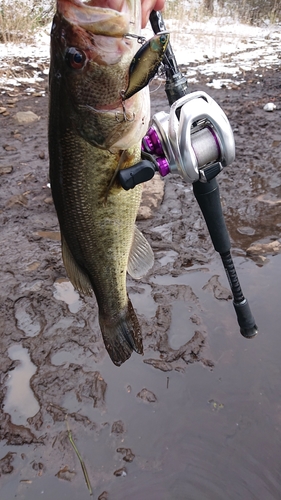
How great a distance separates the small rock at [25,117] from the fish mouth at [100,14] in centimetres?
535

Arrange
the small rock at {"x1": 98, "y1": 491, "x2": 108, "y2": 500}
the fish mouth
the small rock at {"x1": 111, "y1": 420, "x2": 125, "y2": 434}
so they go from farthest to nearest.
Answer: the small rock at {"x1": 111, "y1": 420, "x2": 125, "y2": 434} < the small rock at {"x1": 98, "y1": 491, "x2": 108, "y2": 500} < the fish mouth

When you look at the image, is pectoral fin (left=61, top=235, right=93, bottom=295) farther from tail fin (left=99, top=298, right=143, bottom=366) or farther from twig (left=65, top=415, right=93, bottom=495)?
twig (left=65, top=415, right=93, bottom=495)

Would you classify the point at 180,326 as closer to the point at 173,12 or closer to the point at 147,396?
the point at 147,396

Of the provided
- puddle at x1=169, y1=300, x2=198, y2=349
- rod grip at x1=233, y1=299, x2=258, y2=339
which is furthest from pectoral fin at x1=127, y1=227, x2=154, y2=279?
puddle at x1=169, y1=300, x2=198, y2=349

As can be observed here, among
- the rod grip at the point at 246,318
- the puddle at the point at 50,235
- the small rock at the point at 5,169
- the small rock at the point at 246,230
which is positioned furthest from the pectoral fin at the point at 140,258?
the small rock at the point at 5,169

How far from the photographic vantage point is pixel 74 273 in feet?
5.80

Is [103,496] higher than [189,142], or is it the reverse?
[189,142]

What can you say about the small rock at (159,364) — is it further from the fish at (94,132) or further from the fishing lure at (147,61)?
the fishing lure at (147,61)

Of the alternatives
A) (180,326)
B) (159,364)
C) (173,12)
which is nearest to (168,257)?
(180,326)

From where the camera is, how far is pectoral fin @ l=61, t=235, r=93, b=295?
5.66 feet

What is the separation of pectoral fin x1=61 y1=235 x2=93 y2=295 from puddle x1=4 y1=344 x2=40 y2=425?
98 centimetres

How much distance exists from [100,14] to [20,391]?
209 cm

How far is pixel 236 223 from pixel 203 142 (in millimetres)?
2362

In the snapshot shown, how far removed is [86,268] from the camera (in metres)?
1.77
